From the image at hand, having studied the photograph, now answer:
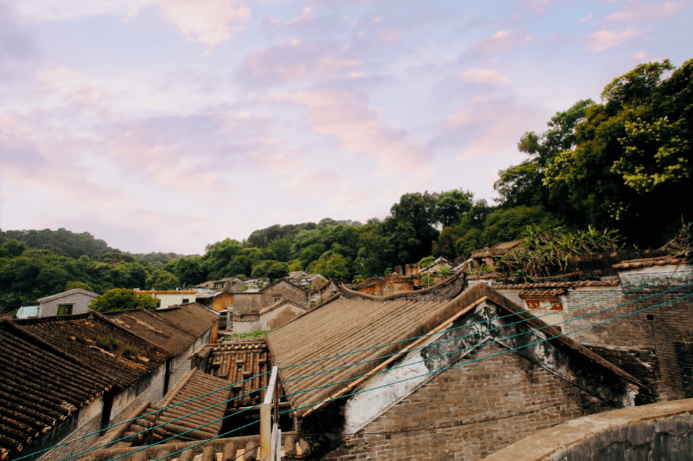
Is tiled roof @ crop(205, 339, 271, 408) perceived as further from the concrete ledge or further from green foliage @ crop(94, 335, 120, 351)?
the concrete ledge

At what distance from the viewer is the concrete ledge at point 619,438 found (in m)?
3.29

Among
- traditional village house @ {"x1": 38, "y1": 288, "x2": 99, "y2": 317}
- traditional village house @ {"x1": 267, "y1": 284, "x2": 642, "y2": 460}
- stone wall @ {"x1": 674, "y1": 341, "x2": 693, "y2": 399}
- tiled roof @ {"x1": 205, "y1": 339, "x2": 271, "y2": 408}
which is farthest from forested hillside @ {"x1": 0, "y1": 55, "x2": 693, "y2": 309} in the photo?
traditional village house @ {"x1": 38, "y1": 288, "x2": 99, "y2": 317}

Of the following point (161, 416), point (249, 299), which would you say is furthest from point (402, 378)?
point (249, 299)

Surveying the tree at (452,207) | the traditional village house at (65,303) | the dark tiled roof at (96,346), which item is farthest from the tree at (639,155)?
the traditional village house at (65,303)

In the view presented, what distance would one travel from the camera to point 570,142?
36312 millimetres

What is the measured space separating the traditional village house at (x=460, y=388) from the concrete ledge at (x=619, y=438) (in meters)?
0.88

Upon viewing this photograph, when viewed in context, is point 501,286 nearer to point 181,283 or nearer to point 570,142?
point 570,142

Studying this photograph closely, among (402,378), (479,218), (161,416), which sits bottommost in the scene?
(161,416)

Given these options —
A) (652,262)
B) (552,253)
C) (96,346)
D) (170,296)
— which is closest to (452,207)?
(552,253)

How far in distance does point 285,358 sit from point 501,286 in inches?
386

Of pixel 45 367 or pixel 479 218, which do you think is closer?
pixel 45 367

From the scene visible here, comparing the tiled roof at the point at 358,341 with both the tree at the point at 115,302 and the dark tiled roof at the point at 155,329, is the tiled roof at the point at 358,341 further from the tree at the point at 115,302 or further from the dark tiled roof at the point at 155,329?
the tree at the point at 115,302

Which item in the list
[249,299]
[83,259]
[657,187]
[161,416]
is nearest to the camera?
[161,416]

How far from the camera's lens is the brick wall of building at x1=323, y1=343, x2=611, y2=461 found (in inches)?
159
